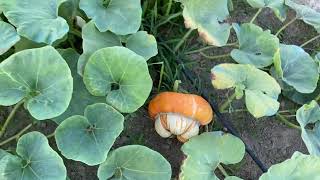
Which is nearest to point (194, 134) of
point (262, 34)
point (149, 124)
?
point (149, 124)

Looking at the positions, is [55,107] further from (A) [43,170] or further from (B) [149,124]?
(B) [149,124]

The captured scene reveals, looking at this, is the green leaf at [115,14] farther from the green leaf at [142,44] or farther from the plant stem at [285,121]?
the plant stem at [285,121]

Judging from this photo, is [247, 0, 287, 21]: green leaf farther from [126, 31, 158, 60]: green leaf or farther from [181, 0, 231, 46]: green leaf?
[126, 31, 158, 60]: green leaf

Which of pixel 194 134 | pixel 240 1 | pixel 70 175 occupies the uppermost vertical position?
pixel 240 1

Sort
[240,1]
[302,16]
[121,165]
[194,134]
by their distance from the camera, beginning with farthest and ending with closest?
[240,1]
[302,16]
[194,134]
[121,165]

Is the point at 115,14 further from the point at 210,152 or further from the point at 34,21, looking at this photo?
the point at 210,152

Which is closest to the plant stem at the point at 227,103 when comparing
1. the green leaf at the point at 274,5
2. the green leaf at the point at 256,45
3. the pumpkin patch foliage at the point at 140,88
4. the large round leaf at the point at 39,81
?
the pumpkin patch foliage at the point at 140,88
